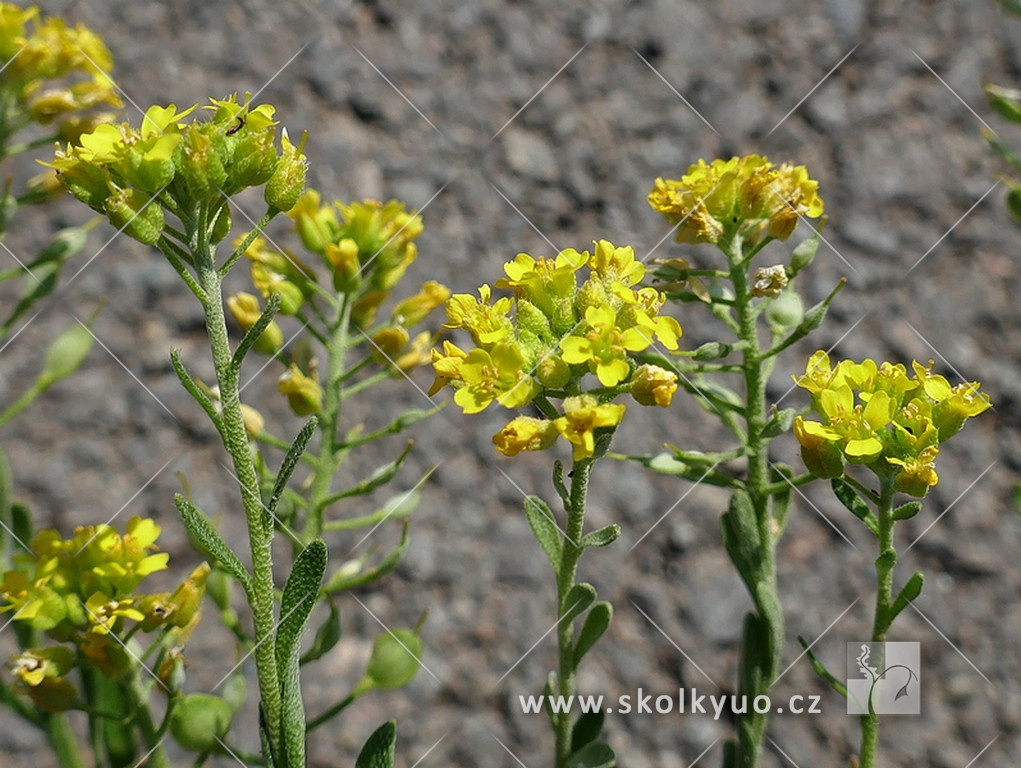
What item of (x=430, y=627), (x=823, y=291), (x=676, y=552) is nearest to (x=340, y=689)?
(x=430, y=627)

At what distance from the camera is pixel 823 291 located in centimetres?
118

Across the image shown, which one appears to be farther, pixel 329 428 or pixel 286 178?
pixel 329 428

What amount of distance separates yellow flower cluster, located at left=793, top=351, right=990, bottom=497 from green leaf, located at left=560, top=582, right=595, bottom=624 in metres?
0.14

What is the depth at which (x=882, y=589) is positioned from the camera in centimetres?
52

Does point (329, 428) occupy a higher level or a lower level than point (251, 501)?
higher

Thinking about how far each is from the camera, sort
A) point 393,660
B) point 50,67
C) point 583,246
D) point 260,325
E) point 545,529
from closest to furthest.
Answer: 1. point 260,325
2. point 545,529
3. point 393,660
4. point 50,67
5. point 583,246

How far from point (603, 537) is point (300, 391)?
0.27m

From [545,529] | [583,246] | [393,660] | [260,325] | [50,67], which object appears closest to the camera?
[260,325]

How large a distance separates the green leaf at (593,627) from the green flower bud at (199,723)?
21 cm

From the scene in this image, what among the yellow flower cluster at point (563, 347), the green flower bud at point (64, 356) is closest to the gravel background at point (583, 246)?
the green flower bud at point (64, 356)

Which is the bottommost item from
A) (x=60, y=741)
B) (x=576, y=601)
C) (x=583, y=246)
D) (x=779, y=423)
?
(x=60, y=741)

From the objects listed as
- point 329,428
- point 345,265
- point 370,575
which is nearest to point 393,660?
point 370,575

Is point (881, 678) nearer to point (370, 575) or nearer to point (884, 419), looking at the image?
point (884, 419)

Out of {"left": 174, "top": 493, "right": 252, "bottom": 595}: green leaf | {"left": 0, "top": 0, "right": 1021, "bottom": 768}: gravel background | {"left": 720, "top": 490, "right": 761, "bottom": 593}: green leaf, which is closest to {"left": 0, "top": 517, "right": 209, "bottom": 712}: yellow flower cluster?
{"left": 174, "top": 493, "right": 252, "bottom": 595}: green leaf
